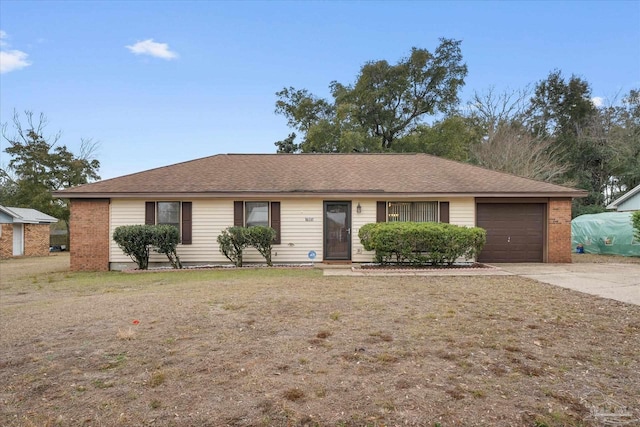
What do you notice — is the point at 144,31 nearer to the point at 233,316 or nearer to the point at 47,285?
the point at 47,285

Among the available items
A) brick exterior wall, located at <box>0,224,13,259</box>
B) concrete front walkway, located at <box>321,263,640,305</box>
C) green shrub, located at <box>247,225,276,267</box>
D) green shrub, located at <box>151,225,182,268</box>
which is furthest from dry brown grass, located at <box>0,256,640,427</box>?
brick exterior wall, located at <box>0,224,13,259</box>

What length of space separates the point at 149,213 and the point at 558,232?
1285cm

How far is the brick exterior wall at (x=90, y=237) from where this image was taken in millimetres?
11891

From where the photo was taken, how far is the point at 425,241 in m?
10.8

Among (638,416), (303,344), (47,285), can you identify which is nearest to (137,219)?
(47,285)

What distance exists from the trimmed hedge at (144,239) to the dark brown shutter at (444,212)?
8177mm

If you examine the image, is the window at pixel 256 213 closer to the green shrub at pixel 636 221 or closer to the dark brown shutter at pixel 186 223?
the dark brown shutter at pixel 186 223

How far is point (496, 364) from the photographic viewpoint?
11.3 ft

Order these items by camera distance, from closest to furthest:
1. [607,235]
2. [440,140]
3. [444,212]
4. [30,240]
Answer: [444,212] → [607,235] → [30,240] → [440,140]

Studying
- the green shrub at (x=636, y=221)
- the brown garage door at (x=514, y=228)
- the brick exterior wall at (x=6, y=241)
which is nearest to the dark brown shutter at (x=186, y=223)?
the brown garage door at (x=514, y=228)

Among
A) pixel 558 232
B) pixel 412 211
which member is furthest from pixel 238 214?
pixel 558 232

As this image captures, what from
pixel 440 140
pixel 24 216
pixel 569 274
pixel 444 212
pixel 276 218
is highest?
pixel 440 140

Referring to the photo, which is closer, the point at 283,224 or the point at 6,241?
the point at 283,224

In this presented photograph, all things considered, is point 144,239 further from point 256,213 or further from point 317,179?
point 317,179
